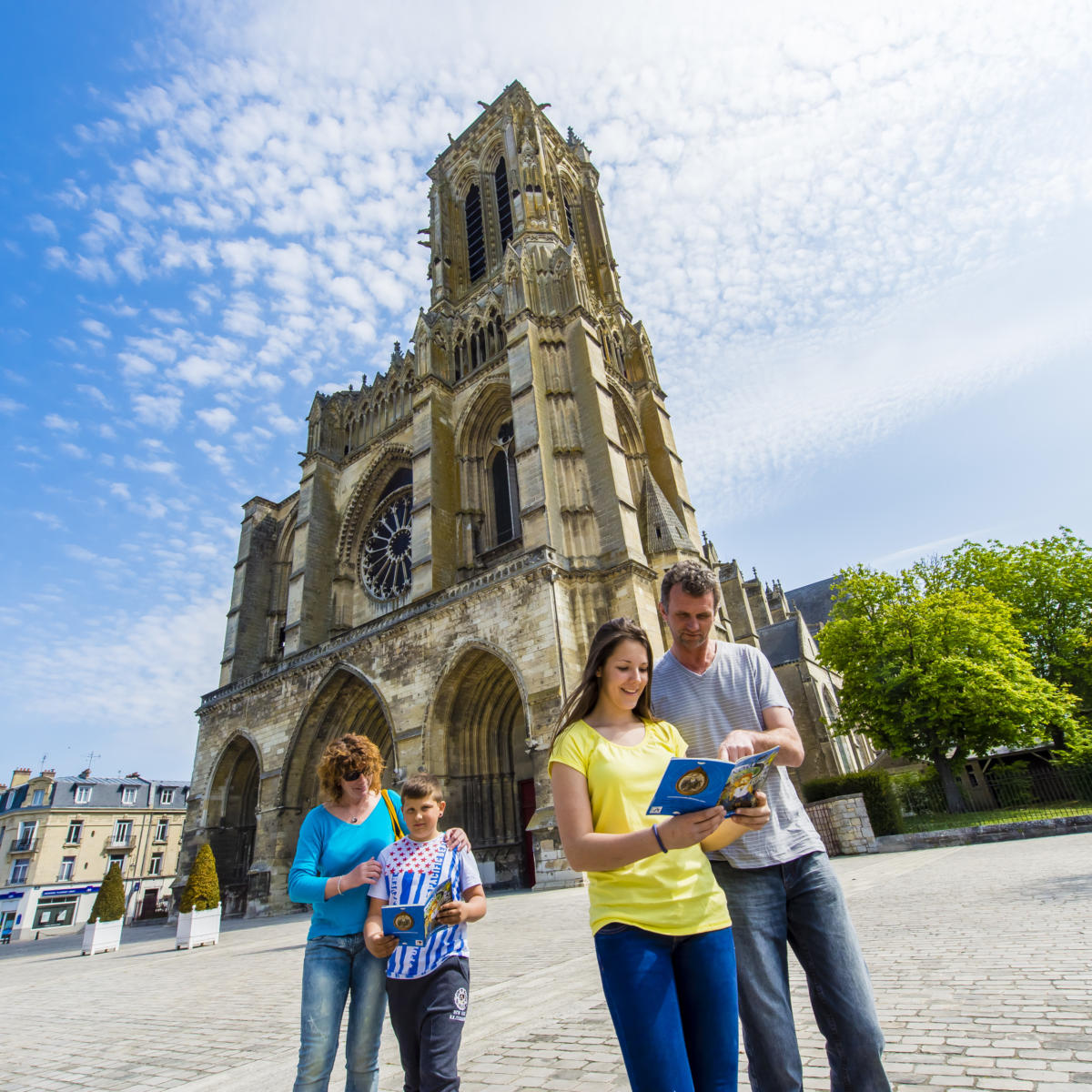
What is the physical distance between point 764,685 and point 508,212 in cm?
2531

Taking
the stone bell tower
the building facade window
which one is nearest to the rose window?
the stone bell tower

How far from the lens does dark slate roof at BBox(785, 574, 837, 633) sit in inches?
1494

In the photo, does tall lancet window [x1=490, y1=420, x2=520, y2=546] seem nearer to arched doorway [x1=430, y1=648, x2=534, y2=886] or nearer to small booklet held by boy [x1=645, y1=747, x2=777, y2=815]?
arched doorway [x1=430, y1=648, x2=534, y2=886]

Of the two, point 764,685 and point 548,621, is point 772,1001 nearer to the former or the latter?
point 764,685

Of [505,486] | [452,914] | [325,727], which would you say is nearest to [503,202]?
[505,486]

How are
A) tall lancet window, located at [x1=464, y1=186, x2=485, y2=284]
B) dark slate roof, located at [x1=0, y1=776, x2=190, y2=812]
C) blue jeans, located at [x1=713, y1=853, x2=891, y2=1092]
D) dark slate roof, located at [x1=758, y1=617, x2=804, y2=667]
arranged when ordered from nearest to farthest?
1. blue jeans, located at [x1=713, y1=853, x2=891, y2=1092]
2. tall lancet window, located at [x1=464, y1=186, x2=485, y2=284]
3. dark slate roof, located at [x1=758, y1=617, x2=804, y2=667]
4. dark slate roof, located at [x1=0, y1=776, x2=190, y2=812]

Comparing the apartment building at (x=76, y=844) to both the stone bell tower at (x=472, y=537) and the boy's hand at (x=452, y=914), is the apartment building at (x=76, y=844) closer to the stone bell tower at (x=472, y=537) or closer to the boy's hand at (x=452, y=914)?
the stone bell tower at (x=472, y=537)

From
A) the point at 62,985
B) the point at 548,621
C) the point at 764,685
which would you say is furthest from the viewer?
the point at 548,621

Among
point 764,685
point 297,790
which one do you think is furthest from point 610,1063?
point 297,790

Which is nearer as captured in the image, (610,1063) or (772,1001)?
(772,1001)

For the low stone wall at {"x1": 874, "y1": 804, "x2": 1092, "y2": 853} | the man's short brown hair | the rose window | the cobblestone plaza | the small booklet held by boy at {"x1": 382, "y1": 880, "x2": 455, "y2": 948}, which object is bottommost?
the cobblestone plaza

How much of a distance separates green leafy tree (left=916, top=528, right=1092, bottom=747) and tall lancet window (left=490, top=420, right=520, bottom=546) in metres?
12.4

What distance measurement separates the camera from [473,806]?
14.0m

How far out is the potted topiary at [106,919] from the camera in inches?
465
